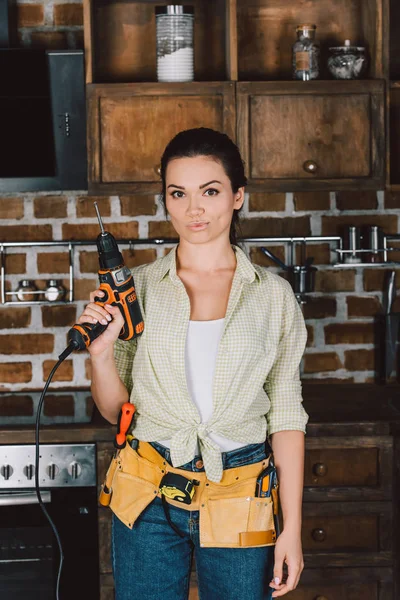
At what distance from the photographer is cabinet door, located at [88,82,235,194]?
2.35 m

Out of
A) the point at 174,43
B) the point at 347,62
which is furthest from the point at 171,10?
the point at 347,62

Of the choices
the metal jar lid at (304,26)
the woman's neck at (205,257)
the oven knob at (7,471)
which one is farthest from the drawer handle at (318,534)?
the metal jar lid at (304,26)

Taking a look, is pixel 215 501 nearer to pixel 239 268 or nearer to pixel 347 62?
pixel 239 268

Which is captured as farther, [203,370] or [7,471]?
[7,471]

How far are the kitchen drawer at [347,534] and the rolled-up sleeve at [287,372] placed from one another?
0.79 metres

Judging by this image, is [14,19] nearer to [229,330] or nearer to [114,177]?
[114,177]

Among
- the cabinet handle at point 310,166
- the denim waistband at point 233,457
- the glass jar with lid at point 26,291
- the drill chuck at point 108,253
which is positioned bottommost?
the denim waistband at point 233,457

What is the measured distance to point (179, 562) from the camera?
151 cm

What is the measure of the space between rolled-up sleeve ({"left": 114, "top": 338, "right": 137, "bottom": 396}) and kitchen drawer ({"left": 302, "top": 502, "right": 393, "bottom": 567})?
872 millimetres

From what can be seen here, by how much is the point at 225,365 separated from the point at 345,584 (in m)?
1.12

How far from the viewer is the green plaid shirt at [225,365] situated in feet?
4.92

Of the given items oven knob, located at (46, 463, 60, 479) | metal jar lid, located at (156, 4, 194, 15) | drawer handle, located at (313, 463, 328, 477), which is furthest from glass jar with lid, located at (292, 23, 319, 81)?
oven knob, located at (46, 463, 60, 479)

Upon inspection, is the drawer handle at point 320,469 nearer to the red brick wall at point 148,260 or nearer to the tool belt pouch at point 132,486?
the red brick wall at point 148,260

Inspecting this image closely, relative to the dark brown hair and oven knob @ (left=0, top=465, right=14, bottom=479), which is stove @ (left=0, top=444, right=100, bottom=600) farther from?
the dark brown hair
